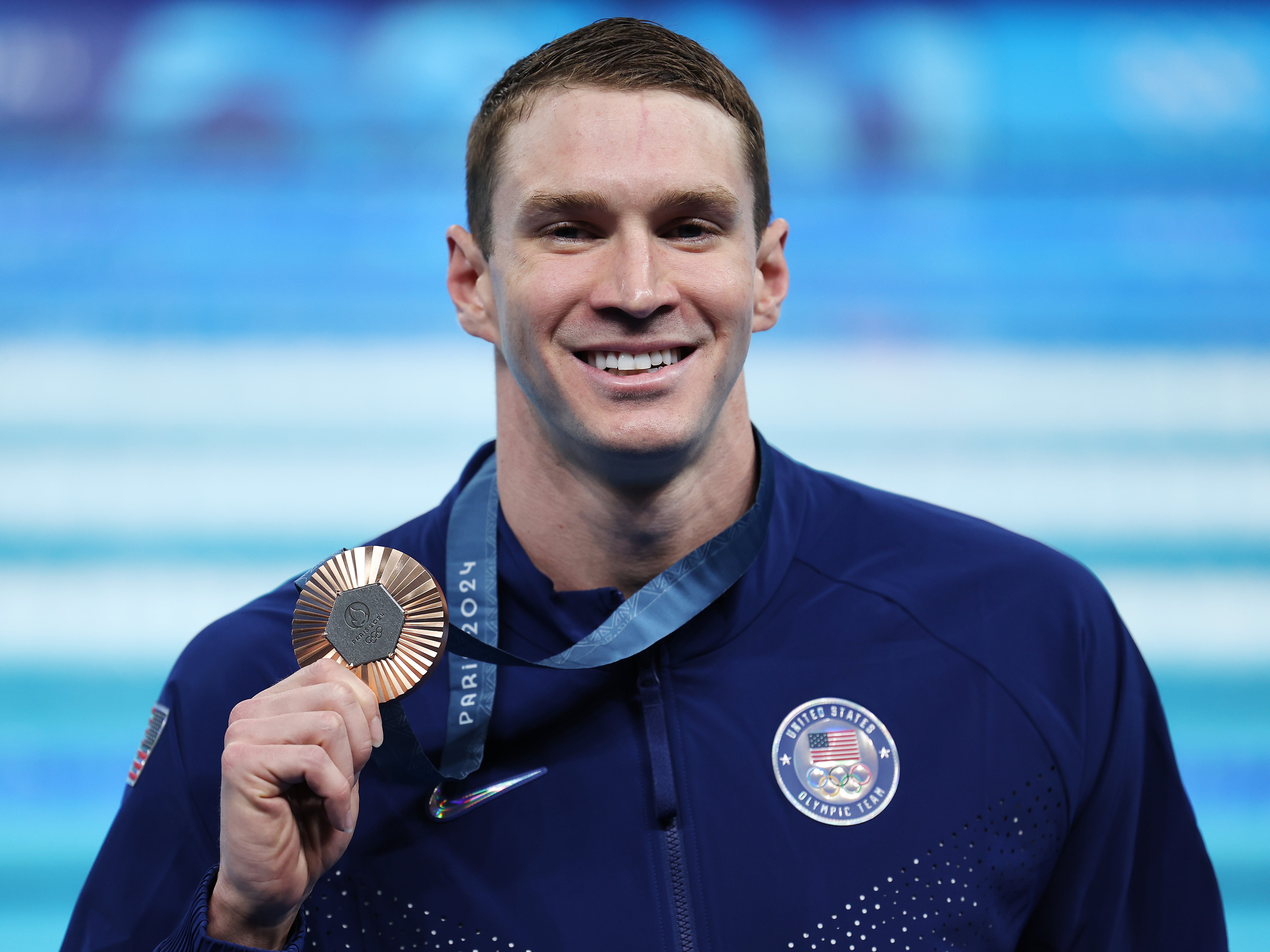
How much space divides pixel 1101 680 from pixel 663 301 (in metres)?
0.82

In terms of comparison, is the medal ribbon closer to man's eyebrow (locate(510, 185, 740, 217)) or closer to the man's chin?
the man's chin

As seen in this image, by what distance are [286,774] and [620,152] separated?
0.89 meters

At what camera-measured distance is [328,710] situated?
4.30 ft

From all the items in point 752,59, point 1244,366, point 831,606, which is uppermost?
point 752,59

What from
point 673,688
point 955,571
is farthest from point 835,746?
point 955,571

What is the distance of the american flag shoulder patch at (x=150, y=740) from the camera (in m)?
1.71

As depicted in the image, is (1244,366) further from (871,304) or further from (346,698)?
(346,698)

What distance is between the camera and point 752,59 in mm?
3475

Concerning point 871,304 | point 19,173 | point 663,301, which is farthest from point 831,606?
point 19,173

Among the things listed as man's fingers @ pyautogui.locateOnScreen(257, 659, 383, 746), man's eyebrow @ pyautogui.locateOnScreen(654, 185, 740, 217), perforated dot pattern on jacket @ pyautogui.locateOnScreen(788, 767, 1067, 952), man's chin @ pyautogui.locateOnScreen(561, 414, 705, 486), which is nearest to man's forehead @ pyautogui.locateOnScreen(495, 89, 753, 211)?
man's eyebrow @ pyautogui.locateOnScreen(654, 185, 740, 217)

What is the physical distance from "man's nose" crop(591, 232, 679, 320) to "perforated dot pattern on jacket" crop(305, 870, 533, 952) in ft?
2.62

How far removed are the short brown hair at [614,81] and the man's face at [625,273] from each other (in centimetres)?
3

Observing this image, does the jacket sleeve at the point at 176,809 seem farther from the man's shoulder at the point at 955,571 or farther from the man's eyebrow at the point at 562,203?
the man's shoulder at the point at 955,571

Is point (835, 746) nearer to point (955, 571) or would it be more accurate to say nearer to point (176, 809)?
point (955, 571)
